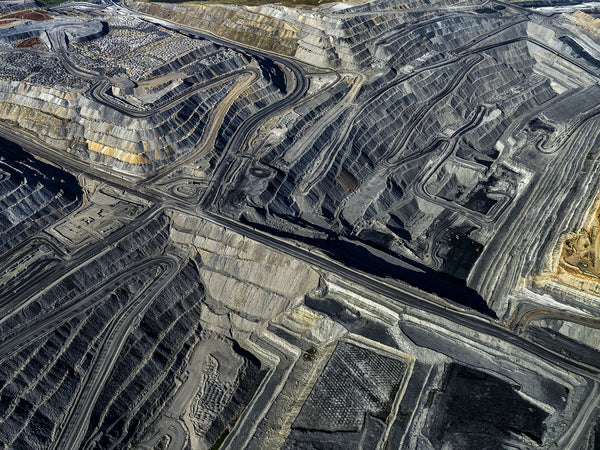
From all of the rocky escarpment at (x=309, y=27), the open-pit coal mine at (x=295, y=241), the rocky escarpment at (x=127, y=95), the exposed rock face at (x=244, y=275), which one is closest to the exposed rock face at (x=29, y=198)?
the open-pit coal mine at (x=295, y=241)

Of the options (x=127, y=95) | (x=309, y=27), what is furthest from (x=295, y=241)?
(x=309, y=27)

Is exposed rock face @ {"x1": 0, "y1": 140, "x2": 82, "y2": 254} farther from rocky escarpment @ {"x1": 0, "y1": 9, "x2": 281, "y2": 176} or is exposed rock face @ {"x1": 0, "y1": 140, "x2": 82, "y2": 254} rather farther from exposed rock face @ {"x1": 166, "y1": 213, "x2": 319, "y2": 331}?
exposed rock face @ {"x1": 166, "y1": 213, "x2": 319, "y2": 331}

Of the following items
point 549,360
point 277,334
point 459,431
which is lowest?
point 277,334

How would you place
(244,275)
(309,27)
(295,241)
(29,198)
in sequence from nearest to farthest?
(244,275) < (295,241) < (29,198) < (309,27)

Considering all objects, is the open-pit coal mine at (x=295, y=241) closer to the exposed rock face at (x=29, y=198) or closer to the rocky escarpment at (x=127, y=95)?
the exposed rock face at (x=29, y=198)

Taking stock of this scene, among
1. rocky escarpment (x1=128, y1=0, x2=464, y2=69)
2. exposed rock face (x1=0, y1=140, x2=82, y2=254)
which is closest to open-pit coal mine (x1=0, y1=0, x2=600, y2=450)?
exposed rock face (x1=0, y1=140, x2=82, y2=254)

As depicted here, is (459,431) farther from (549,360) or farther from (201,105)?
(201,105)

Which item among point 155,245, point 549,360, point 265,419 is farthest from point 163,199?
point 549,360

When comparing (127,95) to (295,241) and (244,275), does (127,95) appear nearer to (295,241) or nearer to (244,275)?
(244,275)
